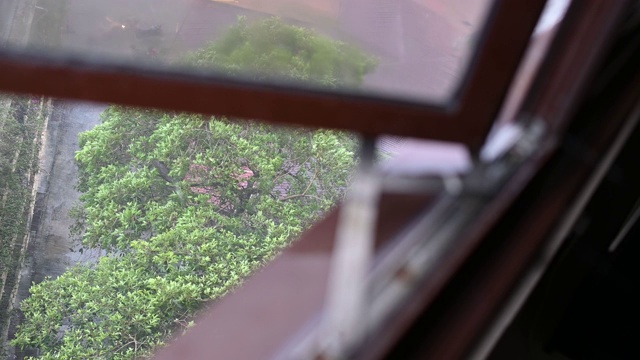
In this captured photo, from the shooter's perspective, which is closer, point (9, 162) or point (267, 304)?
point (267, 304)

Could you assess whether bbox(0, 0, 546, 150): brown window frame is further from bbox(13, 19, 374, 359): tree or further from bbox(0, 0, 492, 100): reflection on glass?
bbox(13, 19, 374, 359): tree

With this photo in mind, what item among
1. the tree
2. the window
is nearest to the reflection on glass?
the window

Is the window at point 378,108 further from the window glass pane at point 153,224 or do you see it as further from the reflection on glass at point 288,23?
the window glass pane at point 153,224

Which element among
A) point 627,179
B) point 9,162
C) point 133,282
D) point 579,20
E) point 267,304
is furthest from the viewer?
point 133,282

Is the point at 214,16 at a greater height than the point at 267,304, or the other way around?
the point at 214,16

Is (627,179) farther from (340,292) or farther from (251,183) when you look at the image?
(251,183)

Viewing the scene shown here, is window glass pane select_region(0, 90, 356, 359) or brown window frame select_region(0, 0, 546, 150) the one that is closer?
brown window frame select_region(0, 0, 546, 150)

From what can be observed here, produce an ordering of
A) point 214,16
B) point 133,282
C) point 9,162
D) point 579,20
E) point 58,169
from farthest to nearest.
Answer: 1. point 133,282
2. point 58,169
3. point 9,162
4. point 579,20
5. point 214,16

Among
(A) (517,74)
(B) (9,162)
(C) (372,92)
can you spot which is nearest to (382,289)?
(C) (372,92)

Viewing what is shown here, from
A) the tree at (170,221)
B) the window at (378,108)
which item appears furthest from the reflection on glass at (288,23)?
the tree at (170,221)
